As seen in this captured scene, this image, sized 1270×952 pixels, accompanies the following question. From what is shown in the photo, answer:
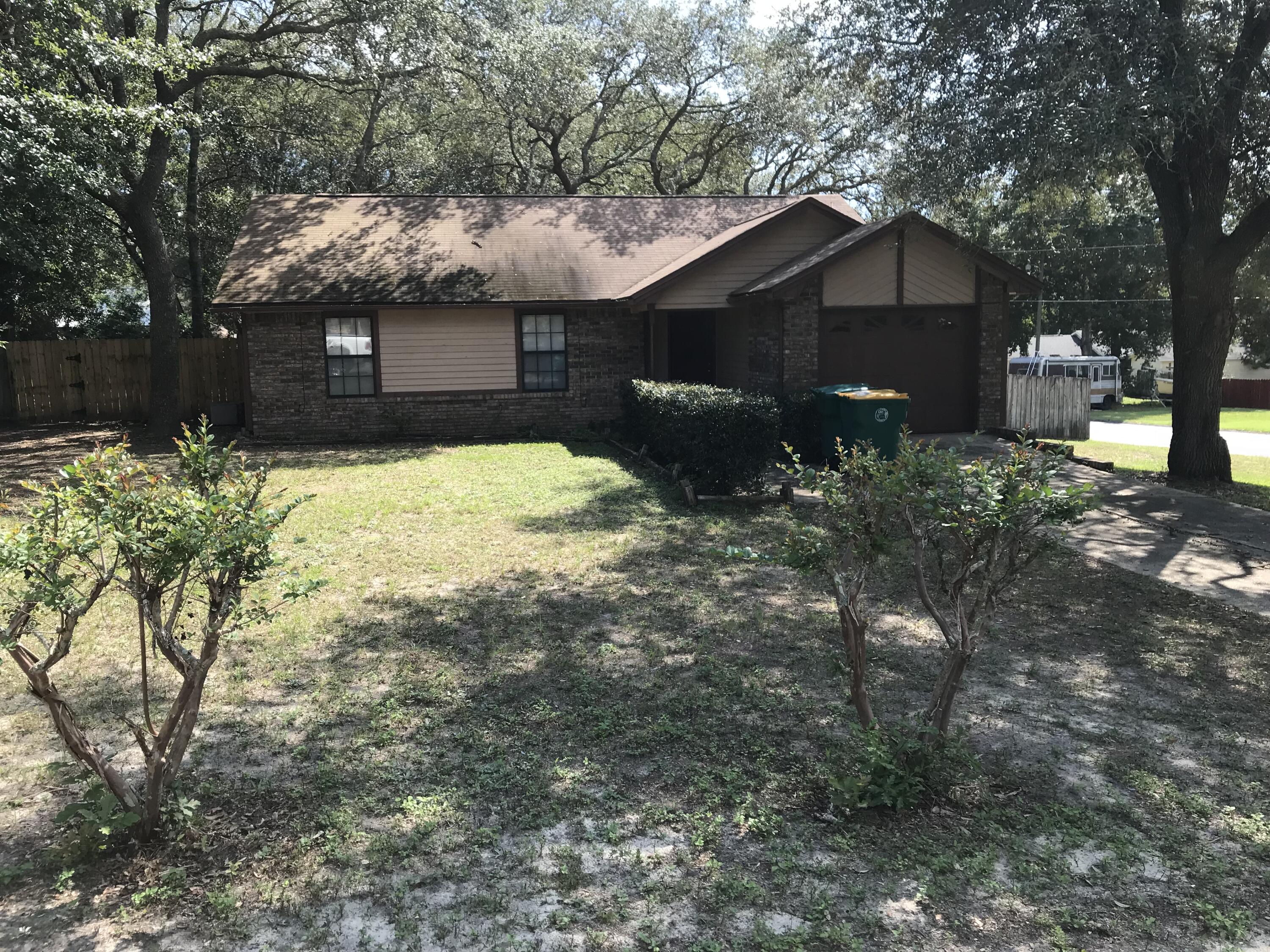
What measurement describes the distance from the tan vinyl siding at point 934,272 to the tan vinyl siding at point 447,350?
775 cm

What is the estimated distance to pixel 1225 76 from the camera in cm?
1116

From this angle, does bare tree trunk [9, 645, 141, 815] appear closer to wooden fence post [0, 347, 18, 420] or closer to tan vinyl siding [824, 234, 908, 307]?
tan vinyl siding [824, 234, 908, 307]

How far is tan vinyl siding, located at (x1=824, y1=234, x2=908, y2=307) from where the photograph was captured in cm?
1600

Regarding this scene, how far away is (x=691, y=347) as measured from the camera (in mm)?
22031

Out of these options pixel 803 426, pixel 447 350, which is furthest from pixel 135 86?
pixel 803 426

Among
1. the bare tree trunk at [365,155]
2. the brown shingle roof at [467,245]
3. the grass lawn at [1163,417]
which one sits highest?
the bare tree trunk at [365,155]

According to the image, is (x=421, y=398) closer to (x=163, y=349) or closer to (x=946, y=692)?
(x=163, y=349)

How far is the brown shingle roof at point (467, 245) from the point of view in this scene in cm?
1861

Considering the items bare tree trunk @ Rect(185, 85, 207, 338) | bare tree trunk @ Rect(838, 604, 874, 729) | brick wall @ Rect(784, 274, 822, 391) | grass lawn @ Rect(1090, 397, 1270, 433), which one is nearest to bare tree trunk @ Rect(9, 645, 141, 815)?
bare tree trunk @ Rect(838, 604, 874, 729)

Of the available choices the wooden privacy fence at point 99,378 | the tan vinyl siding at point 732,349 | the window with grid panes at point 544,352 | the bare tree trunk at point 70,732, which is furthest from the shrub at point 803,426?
the wooden privacy fence at point 99,378

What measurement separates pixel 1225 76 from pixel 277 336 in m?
15.7

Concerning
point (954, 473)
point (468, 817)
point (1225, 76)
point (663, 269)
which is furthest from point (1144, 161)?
point (468, 817)

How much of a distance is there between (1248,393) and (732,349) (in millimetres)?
36180

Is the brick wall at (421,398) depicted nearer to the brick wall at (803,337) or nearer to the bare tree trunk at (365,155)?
the brick wall at (803,337)
